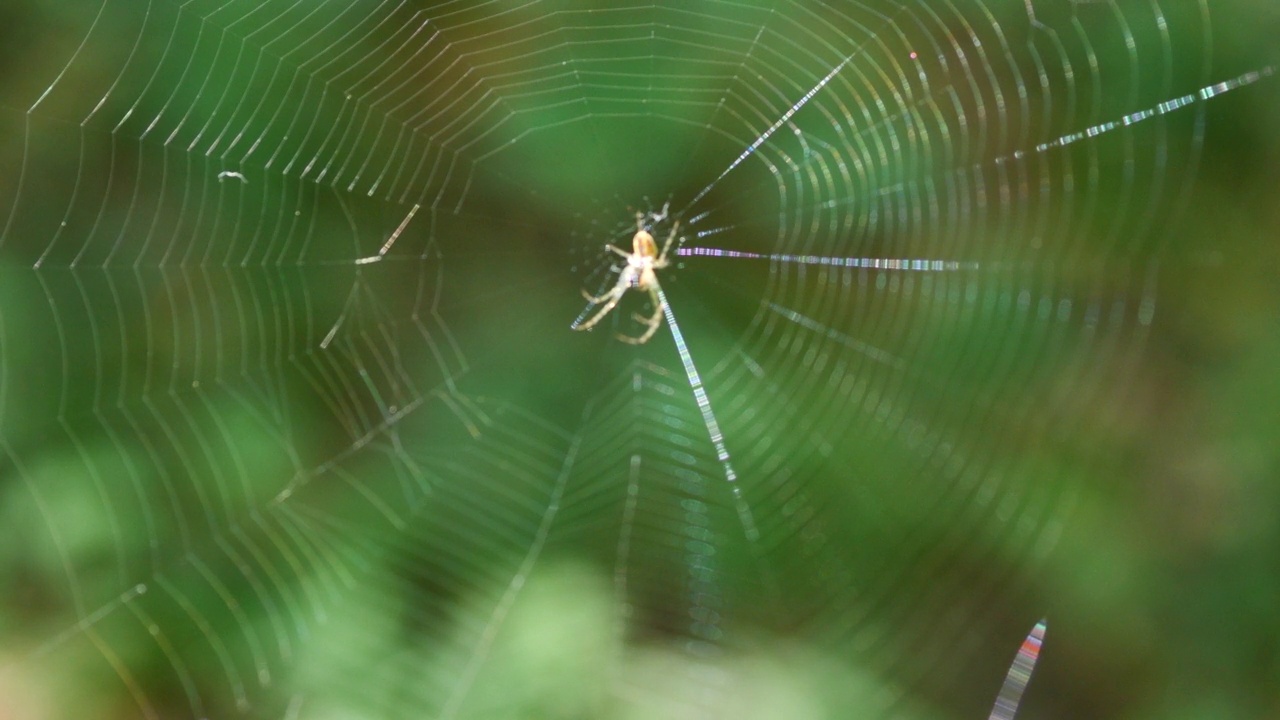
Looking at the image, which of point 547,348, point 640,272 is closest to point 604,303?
point 640,272

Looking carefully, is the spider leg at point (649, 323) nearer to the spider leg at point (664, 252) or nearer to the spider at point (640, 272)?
the spider at point (640, 272)

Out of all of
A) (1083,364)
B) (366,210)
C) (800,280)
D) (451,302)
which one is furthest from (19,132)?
(1083,364)

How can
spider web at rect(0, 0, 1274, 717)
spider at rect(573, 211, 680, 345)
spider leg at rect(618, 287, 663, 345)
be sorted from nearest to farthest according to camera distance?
spider web at rect(0, 0, 1274, 717) < spider leg at rect(618, 287, 663, 345) < spider at rect(573, 211, 680, 345)

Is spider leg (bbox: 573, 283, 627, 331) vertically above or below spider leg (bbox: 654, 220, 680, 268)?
below

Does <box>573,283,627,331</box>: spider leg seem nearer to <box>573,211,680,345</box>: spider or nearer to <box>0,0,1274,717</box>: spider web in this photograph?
<box>573,211,680,345</box>: spider

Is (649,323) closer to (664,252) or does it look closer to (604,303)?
(604,303)

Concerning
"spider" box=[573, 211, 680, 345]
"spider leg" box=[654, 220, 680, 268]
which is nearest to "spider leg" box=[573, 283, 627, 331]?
"spider" box=[573, 211, 680, 345]
